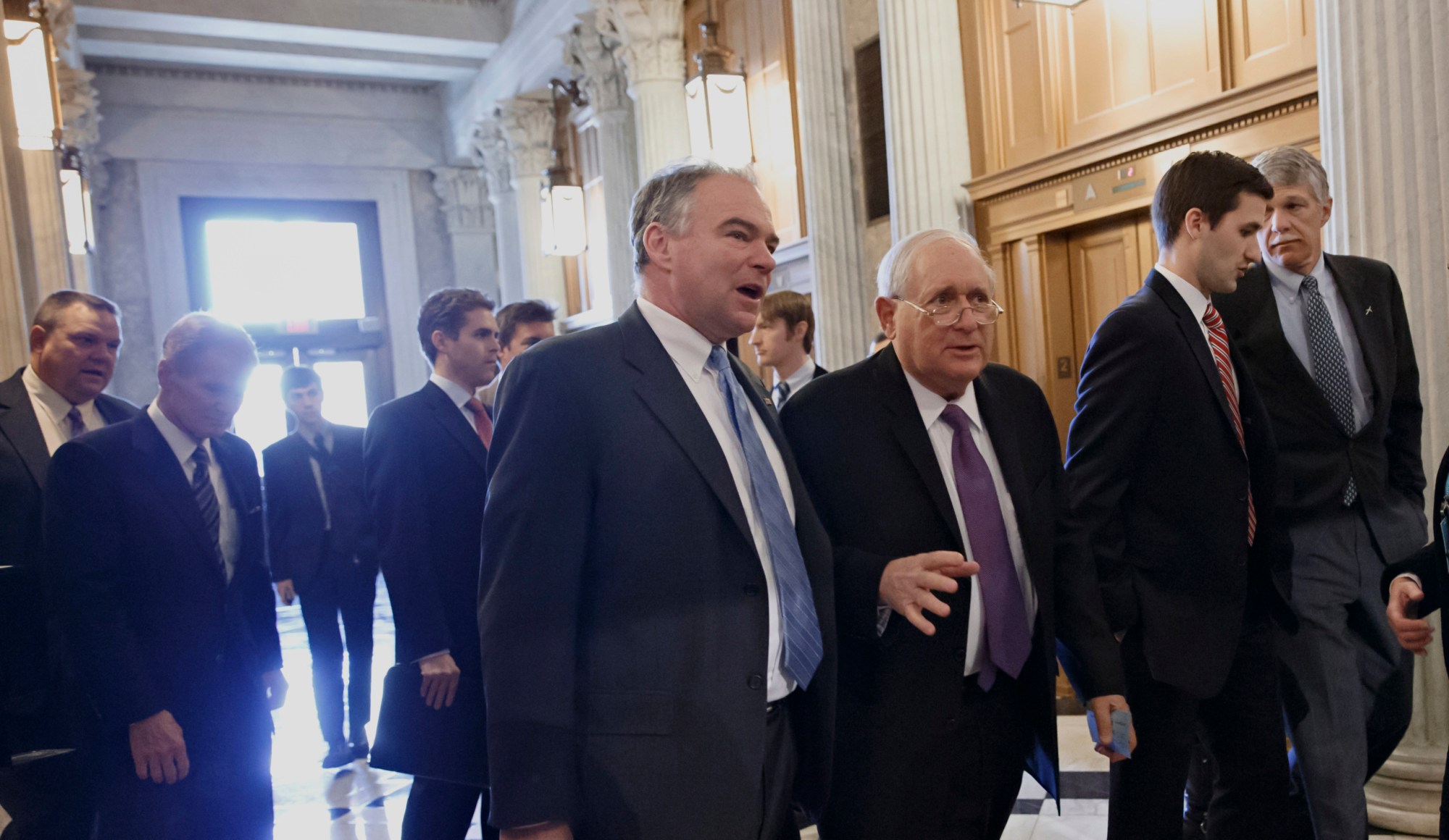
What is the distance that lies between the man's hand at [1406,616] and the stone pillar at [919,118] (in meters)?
3.83

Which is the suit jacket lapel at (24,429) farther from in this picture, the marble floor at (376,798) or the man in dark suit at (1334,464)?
the man in dark suit at (1334,464)

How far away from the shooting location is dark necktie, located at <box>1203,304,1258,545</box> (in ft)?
7.55

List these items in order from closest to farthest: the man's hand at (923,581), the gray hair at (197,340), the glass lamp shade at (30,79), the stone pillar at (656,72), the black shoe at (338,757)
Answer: the man's hand at (923,581) → the gray hair at (197,340) → the glass lamp shade at (30,79) → the black shoe at (338,757) → the stone pillar at (656,72)

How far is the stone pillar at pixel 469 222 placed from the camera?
16000mm

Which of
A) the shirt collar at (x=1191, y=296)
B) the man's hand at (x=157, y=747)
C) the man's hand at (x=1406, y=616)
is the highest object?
the shirt collar at (x=1191, y=296)

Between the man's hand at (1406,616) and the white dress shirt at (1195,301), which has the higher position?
the white dress shirt at (1195,301)

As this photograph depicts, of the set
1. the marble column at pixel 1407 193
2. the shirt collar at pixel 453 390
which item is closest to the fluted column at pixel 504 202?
the shirt collar at pixel 453 390

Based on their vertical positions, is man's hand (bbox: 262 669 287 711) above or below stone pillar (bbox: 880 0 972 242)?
below

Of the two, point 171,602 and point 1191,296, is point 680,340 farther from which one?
point 171,602

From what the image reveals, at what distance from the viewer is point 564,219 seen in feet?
33.9

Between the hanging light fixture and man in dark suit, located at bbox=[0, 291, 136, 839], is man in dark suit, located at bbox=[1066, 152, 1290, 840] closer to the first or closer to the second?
man in dark suit, located at bbox=[0, 291, 136, 839]

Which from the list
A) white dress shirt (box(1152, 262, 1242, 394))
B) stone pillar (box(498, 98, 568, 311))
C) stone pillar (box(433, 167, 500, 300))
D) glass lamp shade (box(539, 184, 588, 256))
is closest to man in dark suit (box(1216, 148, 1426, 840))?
white dress shirt (box(1152, 262, 1242, 394))

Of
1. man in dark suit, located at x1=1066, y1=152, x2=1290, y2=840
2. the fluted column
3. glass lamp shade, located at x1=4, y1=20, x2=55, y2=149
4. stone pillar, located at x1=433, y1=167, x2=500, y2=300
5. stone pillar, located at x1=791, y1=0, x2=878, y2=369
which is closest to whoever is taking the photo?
man in dark suit, located at x1=1066, y1=152, x2=1290, y2=840

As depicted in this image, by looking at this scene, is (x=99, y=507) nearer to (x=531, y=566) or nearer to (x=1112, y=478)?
(x=531, y=566)
